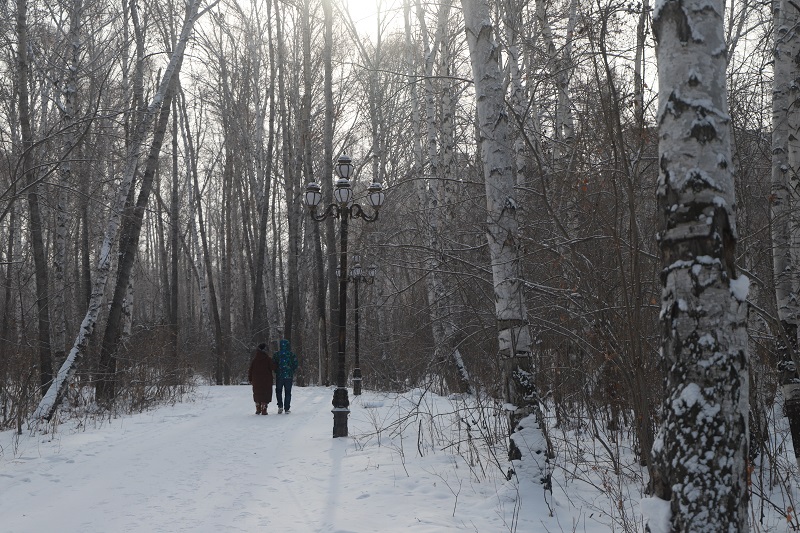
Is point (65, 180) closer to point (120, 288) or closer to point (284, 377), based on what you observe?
point (120, 288)

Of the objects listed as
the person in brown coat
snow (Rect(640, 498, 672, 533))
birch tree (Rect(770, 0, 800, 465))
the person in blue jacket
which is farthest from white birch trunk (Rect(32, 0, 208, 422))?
snow (Rect(640, 498, 672, 533))

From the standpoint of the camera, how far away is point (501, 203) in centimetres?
558

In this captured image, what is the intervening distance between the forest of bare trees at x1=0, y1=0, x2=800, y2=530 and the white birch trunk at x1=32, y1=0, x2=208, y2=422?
2.2 inches

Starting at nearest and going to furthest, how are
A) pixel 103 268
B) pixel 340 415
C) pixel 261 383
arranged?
pixel 340 415, pixel 103 268, pixel 261 383

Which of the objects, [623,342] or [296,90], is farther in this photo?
[296,90]

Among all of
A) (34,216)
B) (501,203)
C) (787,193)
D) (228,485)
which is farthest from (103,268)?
(787,193)

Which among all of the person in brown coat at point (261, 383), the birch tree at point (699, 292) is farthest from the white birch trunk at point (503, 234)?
the person in brown coat at point (261, 383)

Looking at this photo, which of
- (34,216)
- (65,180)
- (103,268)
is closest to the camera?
(34,216)

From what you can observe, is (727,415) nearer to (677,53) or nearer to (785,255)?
(677,53)

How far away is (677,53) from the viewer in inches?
107

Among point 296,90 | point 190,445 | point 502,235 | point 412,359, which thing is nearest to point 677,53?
point 502,235

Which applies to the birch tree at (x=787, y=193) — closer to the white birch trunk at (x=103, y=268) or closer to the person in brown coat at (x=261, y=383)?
the white birch trunk at (x=103, y=268)

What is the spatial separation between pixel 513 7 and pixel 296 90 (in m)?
12.8

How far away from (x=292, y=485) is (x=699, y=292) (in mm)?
5150
